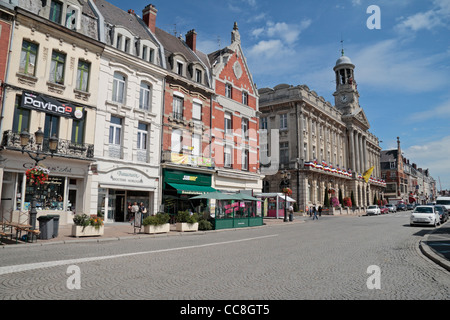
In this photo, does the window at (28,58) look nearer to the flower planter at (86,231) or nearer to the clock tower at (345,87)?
the flower planter at (86,231)

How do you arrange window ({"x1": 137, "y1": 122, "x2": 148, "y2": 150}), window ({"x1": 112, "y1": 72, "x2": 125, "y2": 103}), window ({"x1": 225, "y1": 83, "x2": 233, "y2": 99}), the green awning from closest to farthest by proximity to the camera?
window ({"x1": 112, "y1": 72, "x2": 125, "y2": 103}), window ({"x1": 137, "y1": 122, "x2": 148, "y2": 150}), the green awning, window ({"x1": 225, "y1": 83, "x2": 233, "y2": 99})

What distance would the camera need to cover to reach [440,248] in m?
11.1

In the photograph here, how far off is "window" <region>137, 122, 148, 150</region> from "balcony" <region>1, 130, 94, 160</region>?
12.9 ft

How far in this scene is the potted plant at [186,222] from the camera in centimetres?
1824

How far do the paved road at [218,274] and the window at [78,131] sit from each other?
9.37 m

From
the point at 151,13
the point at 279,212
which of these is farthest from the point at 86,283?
the point at 279,212

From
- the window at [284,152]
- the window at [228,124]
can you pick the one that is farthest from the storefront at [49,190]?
the window at [284,152]

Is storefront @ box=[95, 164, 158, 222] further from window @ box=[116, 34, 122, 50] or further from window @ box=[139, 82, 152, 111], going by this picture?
window @ box=[116, 34, 122, 50]

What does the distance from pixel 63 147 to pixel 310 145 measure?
37.4 meters

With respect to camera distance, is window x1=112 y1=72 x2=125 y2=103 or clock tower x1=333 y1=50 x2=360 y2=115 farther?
clock tower x1=333 y1=50 x2=360 y2=115

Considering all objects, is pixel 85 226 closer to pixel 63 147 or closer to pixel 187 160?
pixel 63 147

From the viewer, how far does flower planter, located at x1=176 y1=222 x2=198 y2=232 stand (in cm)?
1822

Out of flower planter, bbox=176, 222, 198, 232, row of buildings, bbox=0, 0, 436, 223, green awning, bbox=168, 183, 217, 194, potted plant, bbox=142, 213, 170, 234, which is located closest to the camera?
potted plant, bbox=142, 213, 170, 234

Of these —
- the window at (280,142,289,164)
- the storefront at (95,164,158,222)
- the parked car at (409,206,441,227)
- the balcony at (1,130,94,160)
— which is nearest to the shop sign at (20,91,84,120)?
the balcony at (1,130,94,160)
